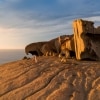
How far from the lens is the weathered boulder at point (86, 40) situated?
561 inches

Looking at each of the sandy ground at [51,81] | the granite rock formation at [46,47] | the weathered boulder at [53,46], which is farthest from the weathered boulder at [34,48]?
the sandy ground at [51,81]

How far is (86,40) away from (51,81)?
4.12 meters

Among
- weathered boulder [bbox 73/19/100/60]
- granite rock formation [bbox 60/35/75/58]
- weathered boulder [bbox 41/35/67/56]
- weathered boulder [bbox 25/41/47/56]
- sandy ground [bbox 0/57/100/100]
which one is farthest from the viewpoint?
weathered boulder [bbox 25/41/47/56]

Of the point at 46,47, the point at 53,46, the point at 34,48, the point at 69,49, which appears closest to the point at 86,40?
the point at 69,49

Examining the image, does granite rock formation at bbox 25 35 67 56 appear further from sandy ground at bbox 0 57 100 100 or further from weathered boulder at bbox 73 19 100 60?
sandy ground at bbox 0 57 100 100

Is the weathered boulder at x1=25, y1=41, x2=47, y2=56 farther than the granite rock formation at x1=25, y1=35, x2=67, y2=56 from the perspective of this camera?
Yes

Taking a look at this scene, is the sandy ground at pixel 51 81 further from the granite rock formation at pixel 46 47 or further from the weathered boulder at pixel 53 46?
the granite rock formation at pixel 46 47

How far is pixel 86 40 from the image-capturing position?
14312mm

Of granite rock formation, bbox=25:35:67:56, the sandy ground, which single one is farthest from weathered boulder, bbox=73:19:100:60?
granite rock formation, bbox=25:35:67:56

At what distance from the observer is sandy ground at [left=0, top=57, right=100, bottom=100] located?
983 centimetres

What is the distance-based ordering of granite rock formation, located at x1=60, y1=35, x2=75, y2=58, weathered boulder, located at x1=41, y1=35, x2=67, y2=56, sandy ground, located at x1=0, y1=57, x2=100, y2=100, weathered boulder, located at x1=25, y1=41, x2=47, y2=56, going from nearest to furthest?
sandy ground, located at x1=0, y1=57, x2=100, y2=100
granite rock formation, located at x1=60, y1=35, x2=75, y2=58
weathered boulder, located at x1=41, y1=35, x2=67, y2=56
weathered boulder, located at x1=25, y1=41, x2=47, y2=56

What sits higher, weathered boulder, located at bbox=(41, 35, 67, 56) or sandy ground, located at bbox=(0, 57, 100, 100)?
weathered boulder, located at bbox=(41, 35, 67, 56)

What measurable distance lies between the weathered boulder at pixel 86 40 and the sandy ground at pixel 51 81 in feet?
3.85

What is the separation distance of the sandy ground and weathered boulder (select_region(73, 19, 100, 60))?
1.17 metres
